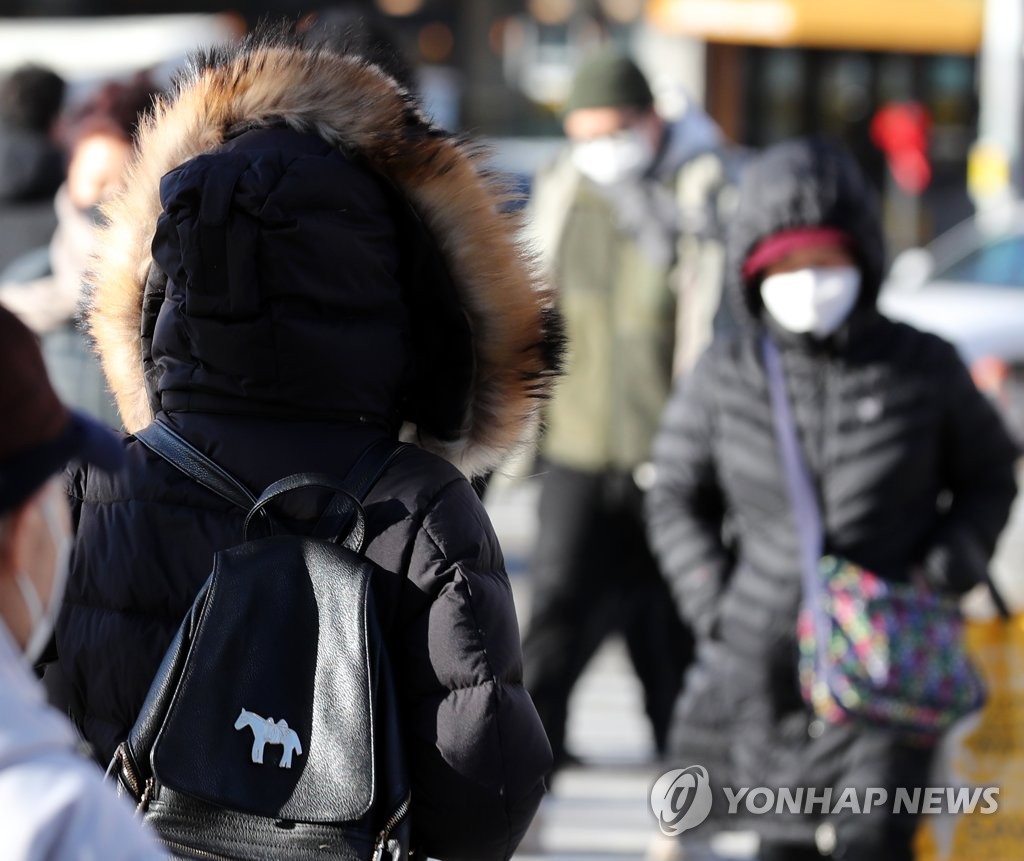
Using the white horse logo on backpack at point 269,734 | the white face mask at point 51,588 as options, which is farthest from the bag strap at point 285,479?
the white face mask at point 51,588

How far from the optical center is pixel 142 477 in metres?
2.06

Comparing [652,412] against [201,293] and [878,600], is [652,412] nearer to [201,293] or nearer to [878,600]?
[878,600]

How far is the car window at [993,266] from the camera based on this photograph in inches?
448

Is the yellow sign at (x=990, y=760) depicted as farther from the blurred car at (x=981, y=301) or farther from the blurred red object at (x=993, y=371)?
the blurred car at (x=981, y=301)

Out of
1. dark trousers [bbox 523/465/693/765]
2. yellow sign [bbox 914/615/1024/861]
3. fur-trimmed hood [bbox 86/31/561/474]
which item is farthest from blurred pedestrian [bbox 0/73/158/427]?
yellow sign [bbox 914/615/1024/861]

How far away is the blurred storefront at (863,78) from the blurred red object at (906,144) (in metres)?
0.06

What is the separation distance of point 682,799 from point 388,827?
6.26 ft

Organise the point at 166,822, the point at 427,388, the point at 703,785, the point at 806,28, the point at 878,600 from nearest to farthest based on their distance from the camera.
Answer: the point at 166,822 → the point at 427,388 → the point at 878,600 → the point at 703,785 → the point at 806,28

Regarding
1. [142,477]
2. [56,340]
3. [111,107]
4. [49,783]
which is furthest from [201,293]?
[111,107]

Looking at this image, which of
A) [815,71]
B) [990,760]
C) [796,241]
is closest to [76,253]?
[796,241]

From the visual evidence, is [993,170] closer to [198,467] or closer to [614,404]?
[614,404]

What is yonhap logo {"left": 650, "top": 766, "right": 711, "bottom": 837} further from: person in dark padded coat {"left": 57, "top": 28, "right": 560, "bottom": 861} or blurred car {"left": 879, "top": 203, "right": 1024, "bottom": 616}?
blurred car {"left": 879, "top": 203, "right": 1024, "bottom": 616}

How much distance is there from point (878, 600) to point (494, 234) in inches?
59.6

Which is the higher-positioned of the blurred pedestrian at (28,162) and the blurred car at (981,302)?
the blurred pedestrian at (28,162)
